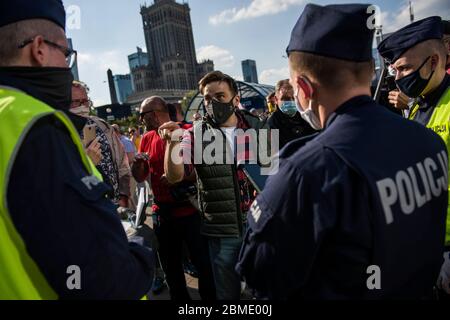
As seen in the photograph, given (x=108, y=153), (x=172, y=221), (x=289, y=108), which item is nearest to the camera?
(x=108, y=153)

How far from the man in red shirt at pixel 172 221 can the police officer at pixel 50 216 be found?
1.89 meters

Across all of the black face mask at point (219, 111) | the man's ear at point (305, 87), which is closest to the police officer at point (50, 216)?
the man's ear at point (305, 87)

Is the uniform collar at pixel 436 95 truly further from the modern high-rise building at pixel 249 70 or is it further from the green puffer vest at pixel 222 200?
the modern high-rise building at pixel 249 70

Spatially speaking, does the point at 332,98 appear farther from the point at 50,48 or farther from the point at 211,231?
the point at 211,231

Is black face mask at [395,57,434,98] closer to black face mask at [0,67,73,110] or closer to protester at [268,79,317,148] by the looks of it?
protester at [268,79,317,148]

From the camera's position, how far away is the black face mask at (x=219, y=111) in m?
2.82

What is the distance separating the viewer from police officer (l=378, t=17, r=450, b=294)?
222 cm

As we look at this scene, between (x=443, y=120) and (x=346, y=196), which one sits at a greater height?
(x=443, y=120)

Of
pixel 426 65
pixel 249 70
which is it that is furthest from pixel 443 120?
pixel 249 70

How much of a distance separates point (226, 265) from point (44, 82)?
6.13ft


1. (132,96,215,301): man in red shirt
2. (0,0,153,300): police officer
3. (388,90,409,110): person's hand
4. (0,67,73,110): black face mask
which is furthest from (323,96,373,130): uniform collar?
(132,96,215,301): man in red shirt

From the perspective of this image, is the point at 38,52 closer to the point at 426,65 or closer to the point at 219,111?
the point at 219,111

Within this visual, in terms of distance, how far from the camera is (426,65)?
2256mm
